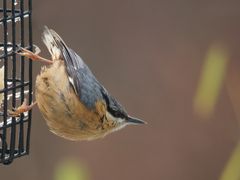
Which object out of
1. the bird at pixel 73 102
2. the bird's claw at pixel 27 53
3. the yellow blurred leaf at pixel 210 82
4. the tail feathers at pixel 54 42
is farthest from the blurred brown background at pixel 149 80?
the bird's claw at pixel 27 53

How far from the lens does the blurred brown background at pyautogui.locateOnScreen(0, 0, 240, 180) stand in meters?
7.53

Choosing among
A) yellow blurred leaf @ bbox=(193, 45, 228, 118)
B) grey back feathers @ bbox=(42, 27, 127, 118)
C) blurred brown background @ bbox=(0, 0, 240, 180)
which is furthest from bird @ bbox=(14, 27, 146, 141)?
yellow blurred leaf @ bbox=(193, 45, 228, 118)

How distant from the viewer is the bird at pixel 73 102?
5250 millimetres

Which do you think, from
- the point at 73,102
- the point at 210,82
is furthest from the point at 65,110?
the point at 210,82

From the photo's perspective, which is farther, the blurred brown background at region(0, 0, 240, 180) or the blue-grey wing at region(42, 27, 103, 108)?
the blurred brown background at region(0, 0, 240, 180)

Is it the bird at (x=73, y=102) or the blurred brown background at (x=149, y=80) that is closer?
the bird at (x=73, y=102)

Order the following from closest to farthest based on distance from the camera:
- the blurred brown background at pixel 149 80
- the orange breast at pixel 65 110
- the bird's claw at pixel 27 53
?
the bird's claw at pixel 27 53 < the orange breast at pixel 65 110 < the blurred brown background at pixel 149 80

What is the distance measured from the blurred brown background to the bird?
82.1 inches

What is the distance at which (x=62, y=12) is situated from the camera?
764 cm

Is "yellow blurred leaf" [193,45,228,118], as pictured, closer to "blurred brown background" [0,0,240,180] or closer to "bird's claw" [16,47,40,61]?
"blurred brown background" [0,0,240,180]

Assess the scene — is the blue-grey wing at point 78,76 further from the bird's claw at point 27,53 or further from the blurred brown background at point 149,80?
the blurred brown background at point 149,80

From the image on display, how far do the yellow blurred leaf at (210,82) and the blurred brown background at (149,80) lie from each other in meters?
0.05

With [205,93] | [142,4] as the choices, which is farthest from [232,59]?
[142,4]

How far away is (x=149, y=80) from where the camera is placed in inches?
298
